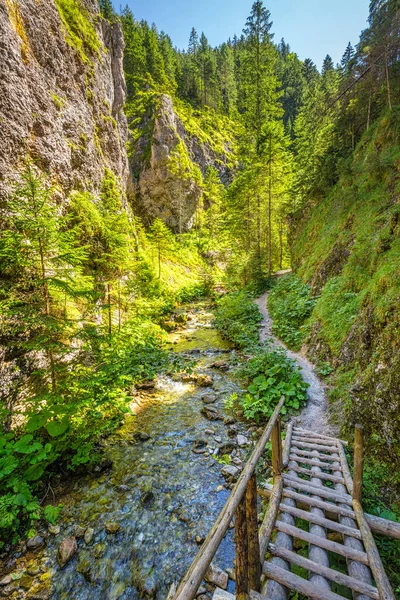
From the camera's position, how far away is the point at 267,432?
11.8 ft

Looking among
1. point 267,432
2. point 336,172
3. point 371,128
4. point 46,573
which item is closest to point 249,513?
point 267,432

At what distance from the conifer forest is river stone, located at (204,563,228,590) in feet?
0.10

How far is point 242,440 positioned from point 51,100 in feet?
47.0

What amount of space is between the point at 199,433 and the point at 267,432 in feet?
12.6

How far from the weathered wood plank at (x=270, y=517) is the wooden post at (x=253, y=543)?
231 mm

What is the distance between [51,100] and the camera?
10266 millimetres

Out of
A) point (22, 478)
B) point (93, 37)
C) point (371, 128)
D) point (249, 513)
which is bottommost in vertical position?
point (22, 478)

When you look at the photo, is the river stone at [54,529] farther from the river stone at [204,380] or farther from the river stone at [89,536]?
the river stone at [204,380]

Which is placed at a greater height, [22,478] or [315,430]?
[22,478]

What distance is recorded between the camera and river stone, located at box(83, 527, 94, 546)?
4273mm

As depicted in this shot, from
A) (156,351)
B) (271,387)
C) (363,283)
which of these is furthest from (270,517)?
(363,283)

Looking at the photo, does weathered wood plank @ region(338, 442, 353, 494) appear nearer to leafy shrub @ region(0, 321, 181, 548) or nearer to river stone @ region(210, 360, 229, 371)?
leafy shrub @ region(0, 321, 181, 548)

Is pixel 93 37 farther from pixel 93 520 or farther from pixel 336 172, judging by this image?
pixel 93 520

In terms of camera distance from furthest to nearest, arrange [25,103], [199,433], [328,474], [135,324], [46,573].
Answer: [135,324] < [25,103] < [199,433] < [328,474] < [46,573]
